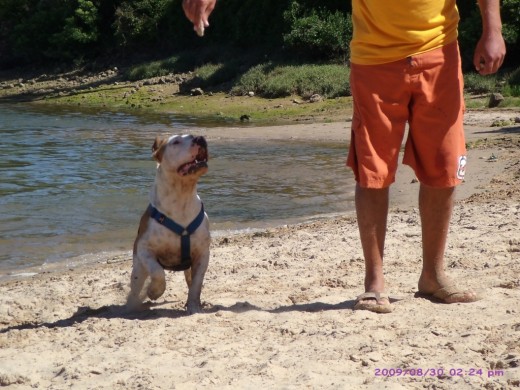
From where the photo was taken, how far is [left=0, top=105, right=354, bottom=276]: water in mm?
9320

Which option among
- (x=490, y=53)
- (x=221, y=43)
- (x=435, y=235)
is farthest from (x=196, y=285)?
(x=221, y=43)

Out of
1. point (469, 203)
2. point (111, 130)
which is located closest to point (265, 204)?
point (469, 203)

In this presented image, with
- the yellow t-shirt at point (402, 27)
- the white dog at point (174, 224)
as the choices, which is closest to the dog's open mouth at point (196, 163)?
the white dog at point (174, 224)

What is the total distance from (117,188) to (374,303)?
304 inches

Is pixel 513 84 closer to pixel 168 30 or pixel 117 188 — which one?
pixel 117 188

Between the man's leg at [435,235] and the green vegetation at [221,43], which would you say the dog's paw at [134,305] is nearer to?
the man's leg at [435,235]

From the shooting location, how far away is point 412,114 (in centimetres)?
491

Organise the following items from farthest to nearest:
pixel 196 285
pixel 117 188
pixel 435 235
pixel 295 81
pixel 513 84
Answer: pixel 295 81
pixel 513 84
pixel 117 188
pixel 196 285
pixel 435 235

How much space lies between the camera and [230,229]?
31.2 feet

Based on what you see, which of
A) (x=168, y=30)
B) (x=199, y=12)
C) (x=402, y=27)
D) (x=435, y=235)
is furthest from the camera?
(x=168, y=30)

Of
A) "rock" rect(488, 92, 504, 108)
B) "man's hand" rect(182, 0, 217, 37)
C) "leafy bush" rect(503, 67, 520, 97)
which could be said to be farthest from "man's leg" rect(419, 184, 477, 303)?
"leafy bush" rect(503, 67, 520, 97)

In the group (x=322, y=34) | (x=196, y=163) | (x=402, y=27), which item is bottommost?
(x=196, y=163)

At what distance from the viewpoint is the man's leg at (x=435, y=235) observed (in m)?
4.98

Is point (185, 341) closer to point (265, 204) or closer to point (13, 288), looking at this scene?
point (13, 288)
